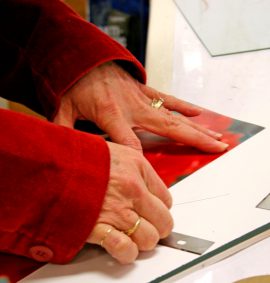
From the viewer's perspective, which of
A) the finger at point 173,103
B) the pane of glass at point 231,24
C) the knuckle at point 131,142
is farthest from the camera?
the pane of glass at point 231,24

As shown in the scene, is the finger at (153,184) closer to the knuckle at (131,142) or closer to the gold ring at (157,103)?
the knuckle at (131,142)

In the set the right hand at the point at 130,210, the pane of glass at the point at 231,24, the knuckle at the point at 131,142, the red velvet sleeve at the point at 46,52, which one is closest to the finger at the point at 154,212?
the right hand at the point at 130,210

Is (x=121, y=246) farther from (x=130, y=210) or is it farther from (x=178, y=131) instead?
(x=178, y=131)

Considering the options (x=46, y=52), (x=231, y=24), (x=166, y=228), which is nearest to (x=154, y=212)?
(x=166, y=228)

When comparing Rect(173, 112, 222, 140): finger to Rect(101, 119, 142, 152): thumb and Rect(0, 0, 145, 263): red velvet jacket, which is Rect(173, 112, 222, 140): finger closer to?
Rect(101, 119, 142, 152): thumb

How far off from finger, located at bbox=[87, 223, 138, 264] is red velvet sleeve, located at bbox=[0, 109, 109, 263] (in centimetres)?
1

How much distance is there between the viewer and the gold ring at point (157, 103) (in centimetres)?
90

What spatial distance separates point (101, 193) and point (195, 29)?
2.84 feet

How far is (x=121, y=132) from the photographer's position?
820mm

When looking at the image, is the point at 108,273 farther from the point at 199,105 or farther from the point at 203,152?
the point at 199,105

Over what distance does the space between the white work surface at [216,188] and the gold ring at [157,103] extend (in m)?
0.13

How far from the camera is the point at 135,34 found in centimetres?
229

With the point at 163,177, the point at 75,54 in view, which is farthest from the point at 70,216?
the point at 75,54

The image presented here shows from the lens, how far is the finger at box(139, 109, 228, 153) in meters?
0.85
